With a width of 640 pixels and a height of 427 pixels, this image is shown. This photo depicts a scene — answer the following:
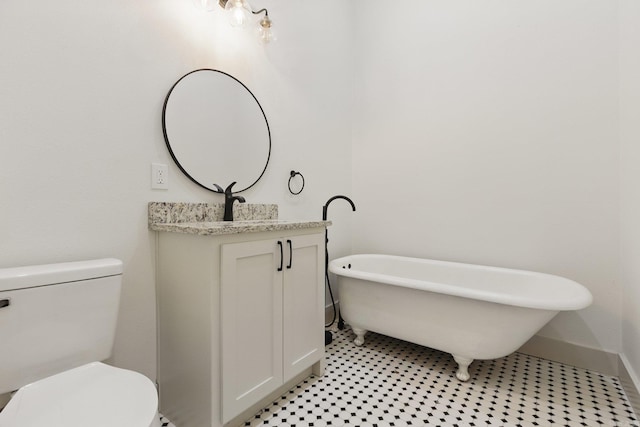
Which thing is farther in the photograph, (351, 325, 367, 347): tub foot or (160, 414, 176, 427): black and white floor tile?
(351, 325, 367, 347): tub foot

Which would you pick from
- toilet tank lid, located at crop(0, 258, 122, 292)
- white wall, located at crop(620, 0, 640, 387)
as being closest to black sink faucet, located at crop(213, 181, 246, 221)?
toilet tank lid, located at crop(0, 258, 122, 292)

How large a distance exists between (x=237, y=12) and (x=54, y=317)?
1.65 meters

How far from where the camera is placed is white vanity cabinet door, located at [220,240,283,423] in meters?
1.20

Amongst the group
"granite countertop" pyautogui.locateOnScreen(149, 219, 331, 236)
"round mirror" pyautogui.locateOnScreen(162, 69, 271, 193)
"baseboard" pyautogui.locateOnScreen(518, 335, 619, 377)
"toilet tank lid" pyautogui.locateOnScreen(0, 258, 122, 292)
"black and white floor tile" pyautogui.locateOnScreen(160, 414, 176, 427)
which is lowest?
"black and white floor tile" pyautogui.locateOnScreen(160, 414, 176, 427)

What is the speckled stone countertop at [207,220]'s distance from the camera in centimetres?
121

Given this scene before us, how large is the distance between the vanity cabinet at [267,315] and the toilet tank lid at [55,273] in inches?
17.2

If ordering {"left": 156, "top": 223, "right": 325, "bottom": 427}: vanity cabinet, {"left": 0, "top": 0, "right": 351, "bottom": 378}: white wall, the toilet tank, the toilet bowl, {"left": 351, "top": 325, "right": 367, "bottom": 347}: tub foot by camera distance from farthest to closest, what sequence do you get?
Answer: {"left": 351, "top": 325, "right": 367, "bottom": 347}: tub foot < {"left": 156, "top": 223, "right": 325, "bottom": 427}: vanity cabinet < {"left": 0, "top": 0, "right": 351, "bottom": 378}: white wall < the toilet tank < the toilet bowl

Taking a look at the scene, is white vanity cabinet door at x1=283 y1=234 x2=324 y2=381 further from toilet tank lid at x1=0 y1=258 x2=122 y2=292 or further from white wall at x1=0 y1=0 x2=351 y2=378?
toilet tank lid at x1=0 y1=258 x2=122 y2=292

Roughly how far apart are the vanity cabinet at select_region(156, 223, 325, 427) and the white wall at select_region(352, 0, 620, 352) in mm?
1297

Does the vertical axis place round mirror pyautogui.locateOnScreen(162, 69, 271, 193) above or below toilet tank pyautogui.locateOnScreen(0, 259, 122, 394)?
above

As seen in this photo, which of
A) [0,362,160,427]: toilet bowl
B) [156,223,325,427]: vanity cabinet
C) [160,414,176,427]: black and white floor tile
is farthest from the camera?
[160,414,176,427]: black and white floor tile

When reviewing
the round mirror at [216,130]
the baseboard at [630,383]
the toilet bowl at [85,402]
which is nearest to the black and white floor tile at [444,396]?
the baseboard at [630,383]

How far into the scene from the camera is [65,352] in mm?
1035

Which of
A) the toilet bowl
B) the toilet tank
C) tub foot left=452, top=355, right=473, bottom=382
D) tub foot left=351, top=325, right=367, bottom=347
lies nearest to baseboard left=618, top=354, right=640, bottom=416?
tub foot left=452, top=355, right=473, bottom=382
